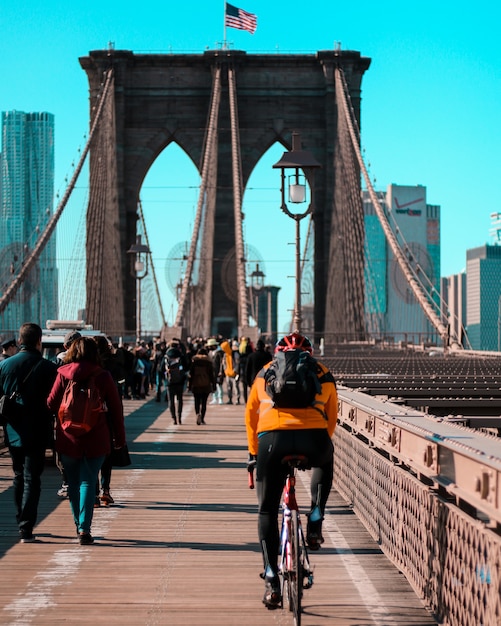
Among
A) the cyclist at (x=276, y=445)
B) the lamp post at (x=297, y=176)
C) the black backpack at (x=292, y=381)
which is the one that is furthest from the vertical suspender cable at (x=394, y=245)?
the black backpack at (x=292, y=381)

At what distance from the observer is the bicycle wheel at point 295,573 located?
228 inches

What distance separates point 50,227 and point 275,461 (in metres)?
48.7

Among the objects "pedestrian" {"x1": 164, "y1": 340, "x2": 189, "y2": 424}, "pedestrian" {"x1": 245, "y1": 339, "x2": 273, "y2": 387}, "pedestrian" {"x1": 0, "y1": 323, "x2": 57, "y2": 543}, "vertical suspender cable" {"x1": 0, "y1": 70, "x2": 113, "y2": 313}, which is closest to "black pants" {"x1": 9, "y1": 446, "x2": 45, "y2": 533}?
"pedestrian" {"x1": 0, "y1": 323, "x2": 57, "y2": 543}

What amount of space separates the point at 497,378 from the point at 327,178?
1993 inches

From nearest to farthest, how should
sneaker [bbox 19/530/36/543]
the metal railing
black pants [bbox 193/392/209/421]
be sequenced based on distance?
the metal railing
sneaker [bbox 19/530/36/543]
black pants [bbox 193/392/209/421]

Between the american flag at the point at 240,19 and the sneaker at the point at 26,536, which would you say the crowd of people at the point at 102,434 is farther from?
the american flag at the point at 240,19

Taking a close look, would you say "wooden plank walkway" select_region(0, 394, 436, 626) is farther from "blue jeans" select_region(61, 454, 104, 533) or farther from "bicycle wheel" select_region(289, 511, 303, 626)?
"bicycle wheel" select_region(289, 511, 303, 626)

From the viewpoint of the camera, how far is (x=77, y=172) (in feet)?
204

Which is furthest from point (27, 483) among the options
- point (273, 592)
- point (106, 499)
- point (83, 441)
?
point (273, 592)

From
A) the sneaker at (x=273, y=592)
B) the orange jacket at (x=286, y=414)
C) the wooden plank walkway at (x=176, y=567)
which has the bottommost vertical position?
the wooden plank walkway at (x=176, y=567)

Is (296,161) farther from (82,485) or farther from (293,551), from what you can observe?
(293,551)

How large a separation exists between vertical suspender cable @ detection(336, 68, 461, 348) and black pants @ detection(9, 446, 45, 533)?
105 ft

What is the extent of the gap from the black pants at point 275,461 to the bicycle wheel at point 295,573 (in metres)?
0.24

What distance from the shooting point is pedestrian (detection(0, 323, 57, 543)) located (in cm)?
862
